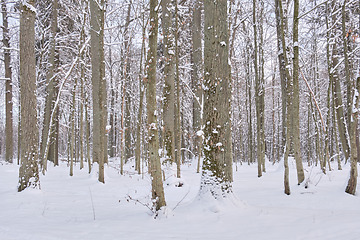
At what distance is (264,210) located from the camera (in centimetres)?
414

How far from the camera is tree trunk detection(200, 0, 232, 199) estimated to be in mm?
4309

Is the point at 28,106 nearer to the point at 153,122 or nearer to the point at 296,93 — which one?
the point at 153,122

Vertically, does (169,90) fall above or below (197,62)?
below

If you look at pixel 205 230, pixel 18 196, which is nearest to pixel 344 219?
pixel 205 230

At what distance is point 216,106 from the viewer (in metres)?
4.42

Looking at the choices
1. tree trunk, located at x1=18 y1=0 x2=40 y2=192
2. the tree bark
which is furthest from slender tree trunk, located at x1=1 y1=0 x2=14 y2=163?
the tree bark

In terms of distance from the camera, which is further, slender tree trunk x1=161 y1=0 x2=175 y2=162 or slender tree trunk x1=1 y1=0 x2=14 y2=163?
slender tree trunk x1=1 y1=0 x2=14 y2=163

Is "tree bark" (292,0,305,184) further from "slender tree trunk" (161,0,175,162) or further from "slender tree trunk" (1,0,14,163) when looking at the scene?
"slender tree trunk" (1,0,14,163)

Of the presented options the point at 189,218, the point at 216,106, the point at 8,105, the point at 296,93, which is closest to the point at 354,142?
the point at 296,93

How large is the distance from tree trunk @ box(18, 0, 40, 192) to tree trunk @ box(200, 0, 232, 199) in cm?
424

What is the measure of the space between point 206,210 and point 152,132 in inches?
58.1

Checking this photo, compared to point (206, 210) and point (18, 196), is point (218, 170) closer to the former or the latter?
point (206, 210)

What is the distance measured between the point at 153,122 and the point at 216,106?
3.78 feet

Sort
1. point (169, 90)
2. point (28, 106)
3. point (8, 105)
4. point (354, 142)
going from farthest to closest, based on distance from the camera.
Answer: point (8, 105) → point (169, 90) → point (28, 106) → point (354, 142)
